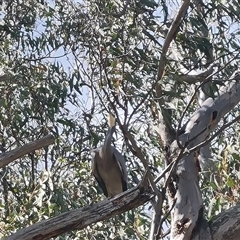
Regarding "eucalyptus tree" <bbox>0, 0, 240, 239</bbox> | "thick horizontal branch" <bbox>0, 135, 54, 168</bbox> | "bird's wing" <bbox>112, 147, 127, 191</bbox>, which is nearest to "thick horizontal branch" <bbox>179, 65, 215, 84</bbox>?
"eucalyptus tree" <bbox>0, 0, 240, 239</bbox>

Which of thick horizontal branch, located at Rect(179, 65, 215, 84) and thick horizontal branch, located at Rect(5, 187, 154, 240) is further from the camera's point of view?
thick horizontal branch, located at Rect(179, 65, 215, 84)

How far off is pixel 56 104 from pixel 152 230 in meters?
1.66

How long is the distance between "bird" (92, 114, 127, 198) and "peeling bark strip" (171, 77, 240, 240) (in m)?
0.54

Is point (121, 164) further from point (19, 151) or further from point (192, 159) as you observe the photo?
point (19, 151)

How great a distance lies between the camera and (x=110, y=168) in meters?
3.61

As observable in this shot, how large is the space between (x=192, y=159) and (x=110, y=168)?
70 cm

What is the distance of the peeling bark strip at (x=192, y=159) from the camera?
280cm

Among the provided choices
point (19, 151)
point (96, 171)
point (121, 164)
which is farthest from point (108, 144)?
point (19, 151)

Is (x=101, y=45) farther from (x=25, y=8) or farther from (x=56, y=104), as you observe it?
(x=25, y=8)

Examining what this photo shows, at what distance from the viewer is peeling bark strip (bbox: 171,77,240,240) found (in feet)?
9.17

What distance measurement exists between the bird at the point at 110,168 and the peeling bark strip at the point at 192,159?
0.54 meters

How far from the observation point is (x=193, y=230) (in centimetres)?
277

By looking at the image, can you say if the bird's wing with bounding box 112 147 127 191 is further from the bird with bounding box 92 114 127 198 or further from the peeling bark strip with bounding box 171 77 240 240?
the peeling bark strip with bounding box 171 77 240 240

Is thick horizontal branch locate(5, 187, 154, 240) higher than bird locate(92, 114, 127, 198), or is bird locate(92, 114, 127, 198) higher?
bird locate(92, 114, 127, 198)
